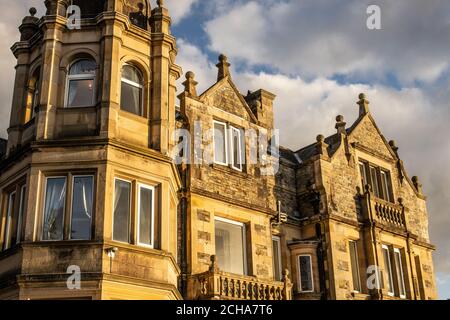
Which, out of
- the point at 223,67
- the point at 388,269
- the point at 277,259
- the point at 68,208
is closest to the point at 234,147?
the point at 223,67

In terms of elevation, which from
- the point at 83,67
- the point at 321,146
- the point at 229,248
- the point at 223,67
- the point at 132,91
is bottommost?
the point at 229,248

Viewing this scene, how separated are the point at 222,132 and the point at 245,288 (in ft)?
19.3

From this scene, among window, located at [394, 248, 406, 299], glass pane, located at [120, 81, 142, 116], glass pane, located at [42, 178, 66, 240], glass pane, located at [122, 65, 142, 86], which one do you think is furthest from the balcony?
window, located at [394, 248, 406, 299]

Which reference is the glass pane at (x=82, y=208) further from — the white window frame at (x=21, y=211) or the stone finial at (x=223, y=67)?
the stone finial at (x=223, y=67)

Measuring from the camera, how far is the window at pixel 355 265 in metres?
23.3

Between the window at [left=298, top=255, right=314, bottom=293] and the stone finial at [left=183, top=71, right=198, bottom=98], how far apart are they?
23.2ft

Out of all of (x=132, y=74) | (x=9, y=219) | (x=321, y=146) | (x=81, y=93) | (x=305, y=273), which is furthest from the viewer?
(x=321, y=146)

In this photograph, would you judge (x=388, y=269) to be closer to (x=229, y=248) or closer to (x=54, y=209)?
(x=229, y=248)

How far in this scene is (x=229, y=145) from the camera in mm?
21922

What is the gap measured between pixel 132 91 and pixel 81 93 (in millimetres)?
1484

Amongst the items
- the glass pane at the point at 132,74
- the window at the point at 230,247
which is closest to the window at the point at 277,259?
the window at the point at 230,247

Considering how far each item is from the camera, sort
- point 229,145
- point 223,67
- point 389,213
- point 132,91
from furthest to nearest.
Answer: point 389,213 < point 223,67 < point 229,145 < point 132,91
